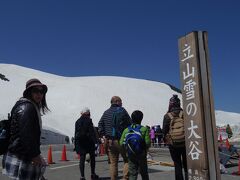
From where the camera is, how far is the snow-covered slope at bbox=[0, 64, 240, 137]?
227 ft

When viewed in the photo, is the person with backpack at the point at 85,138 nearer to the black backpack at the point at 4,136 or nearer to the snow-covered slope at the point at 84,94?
the black backpack at the point at 4,136

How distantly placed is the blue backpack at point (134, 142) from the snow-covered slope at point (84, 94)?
53618 mm

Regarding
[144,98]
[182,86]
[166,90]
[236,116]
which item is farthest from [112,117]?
[236,116]

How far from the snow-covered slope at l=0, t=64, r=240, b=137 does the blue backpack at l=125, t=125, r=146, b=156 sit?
53618 millimetres

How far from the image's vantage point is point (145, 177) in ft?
22.5

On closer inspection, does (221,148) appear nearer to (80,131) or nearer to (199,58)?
(80,131)

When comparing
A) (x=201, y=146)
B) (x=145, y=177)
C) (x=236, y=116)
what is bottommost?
(x=145, y=177)

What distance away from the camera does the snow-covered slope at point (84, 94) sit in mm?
69225

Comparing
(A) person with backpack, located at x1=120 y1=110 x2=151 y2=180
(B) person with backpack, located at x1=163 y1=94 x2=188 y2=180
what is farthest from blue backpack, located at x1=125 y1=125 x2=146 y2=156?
(B) person with backpack, located at x1=163 y1=94 x2=188 y2=180

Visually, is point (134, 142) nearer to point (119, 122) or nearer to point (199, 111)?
point (119, 122)

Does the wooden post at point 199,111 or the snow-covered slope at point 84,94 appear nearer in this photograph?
the wooden post at point 199,111

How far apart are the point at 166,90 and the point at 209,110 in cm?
8891

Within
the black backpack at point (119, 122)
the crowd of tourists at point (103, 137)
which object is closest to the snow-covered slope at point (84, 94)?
the crowd of tourists at point (103, 137)

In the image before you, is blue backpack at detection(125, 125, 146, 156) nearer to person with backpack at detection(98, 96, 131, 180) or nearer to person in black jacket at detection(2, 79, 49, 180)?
person with backpack at detection(98, 96, 131, 180)
